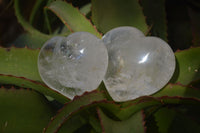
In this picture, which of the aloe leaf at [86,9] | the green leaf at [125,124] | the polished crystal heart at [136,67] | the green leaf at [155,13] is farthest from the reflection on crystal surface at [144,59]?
the aloe leaf at [86,9]

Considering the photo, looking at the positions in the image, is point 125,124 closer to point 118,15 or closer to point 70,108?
point 70,108

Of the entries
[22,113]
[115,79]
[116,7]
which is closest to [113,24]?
[116,7]

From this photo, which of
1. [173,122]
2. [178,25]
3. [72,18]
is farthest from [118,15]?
[178,25]

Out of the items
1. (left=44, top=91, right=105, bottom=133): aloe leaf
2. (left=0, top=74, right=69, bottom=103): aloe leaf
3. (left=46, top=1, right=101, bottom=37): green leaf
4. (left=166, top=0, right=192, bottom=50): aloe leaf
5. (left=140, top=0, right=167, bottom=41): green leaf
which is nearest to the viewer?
(left=44, top=91, right=105, bottom=133): aloe leaf

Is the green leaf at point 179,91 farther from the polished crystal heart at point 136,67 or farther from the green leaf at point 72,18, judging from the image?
the green leaf at point 72,18

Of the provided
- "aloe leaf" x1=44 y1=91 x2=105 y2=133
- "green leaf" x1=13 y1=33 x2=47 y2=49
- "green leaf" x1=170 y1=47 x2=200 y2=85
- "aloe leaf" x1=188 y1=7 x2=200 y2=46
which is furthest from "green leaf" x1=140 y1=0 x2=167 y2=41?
"aloe leaf" x1=44 y1=91 x2=105 y2=133

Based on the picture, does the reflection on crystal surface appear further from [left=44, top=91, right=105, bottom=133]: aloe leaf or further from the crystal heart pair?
[left=44, top=91, right=105, bottom=133]: aloe leaf

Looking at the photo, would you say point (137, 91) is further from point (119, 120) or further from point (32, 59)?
point (32, 59)
